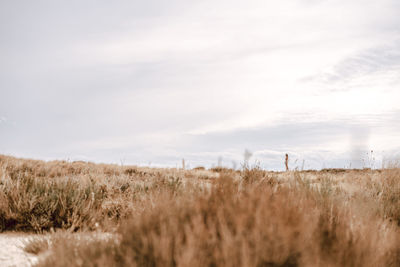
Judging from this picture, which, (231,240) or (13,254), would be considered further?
(13,254)

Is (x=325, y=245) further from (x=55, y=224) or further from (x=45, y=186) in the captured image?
(x=45, y=186)

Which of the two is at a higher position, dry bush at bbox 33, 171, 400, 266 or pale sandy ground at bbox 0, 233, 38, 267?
dry bush at bbox 33, 171, 400, 266

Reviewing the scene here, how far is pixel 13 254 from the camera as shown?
15.3 ft

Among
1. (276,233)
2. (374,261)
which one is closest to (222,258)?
(276,233)

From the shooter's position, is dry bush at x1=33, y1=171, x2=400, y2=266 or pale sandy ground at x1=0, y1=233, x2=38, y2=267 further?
pale sandy ground at x1=0, y1=233, x2=38, y2=267

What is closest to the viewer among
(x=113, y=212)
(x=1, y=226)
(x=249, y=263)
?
(x=249, y=263)

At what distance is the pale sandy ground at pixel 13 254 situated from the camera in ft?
14.0

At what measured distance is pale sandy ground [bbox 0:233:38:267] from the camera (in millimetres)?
4281

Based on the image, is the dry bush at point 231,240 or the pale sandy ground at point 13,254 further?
the pale sandy ground at point 13,254

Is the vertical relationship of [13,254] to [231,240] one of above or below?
below

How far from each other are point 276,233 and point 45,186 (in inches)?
230

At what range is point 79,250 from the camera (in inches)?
135

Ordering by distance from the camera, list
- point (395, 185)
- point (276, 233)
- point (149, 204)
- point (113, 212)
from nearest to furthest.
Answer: point (276, 233), point (149, 204), point (113, 212), point (395, 185)

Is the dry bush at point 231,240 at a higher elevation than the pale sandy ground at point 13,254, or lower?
higher
